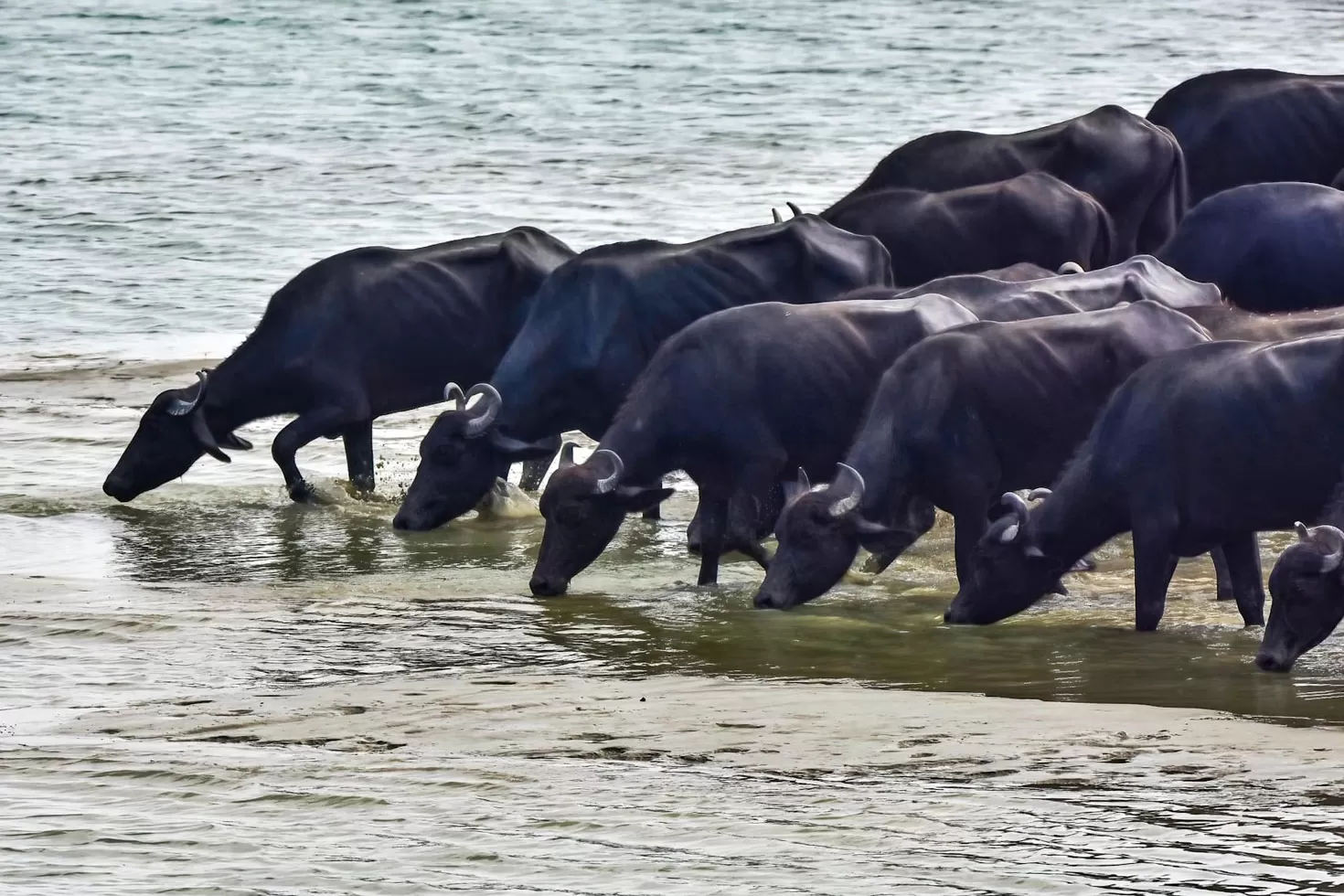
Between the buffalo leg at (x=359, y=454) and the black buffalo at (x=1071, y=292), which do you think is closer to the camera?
the black buffalo at (x=1071, y=292)

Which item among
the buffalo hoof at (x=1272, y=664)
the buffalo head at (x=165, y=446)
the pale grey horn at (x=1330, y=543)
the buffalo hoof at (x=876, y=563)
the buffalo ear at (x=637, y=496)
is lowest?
the buffalo head at (x=165, y=446)

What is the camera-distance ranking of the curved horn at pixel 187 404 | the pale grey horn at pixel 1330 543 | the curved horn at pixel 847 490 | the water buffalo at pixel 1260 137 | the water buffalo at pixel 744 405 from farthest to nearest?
the water buffalo at pixel 1260 137
the curved horn at pixel 187 404
the water buffalo at pixel 744 405
the curved horn at pixel 847 490
the pale grey horn at pixel 1330 543

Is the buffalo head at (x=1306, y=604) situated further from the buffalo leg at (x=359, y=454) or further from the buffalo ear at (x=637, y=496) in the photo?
the buffalo leg at (x=359, y=454)

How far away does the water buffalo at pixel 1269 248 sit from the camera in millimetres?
15188

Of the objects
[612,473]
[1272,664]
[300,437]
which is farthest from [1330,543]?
[300,437]

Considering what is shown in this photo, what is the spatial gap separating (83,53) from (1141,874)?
4169 cm

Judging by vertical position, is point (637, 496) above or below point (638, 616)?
above


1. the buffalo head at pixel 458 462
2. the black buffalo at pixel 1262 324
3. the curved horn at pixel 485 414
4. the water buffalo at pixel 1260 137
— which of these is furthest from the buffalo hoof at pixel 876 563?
the water buffalo at pixel 1260 137

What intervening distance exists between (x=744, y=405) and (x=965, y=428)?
1.29 m

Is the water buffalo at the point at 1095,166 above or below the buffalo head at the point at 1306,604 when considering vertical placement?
above

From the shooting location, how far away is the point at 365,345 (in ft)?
52.1

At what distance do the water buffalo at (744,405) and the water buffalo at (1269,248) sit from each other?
9.77 feet

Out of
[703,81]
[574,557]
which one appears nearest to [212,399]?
[574,557]

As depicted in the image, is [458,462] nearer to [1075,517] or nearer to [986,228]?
[986,228]
